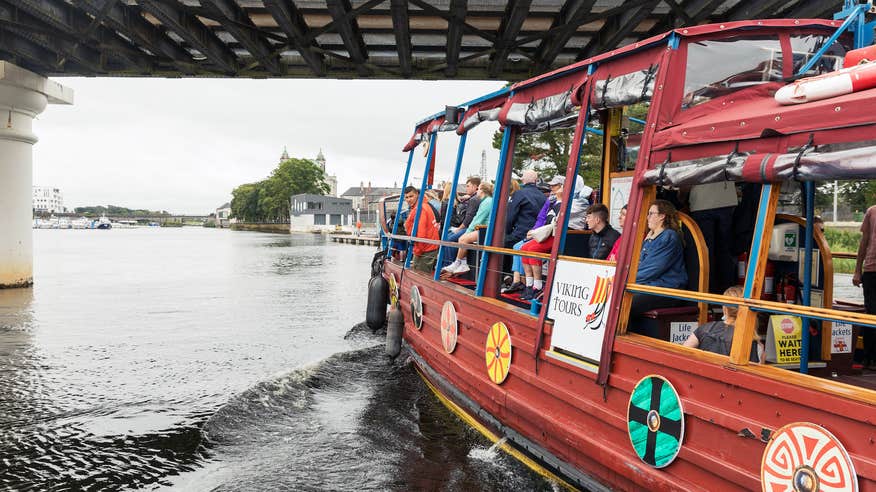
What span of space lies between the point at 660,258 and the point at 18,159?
63.1 feet

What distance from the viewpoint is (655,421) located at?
441cm

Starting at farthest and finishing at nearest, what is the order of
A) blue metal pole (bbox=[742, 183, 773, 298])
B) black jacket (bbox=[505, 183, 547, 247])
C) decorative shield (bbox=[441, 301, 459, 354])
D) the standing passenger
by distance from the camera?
black jacket (bbox=[505, 183, 547, 247])
decorative shield (bbox=[441, 301, 459, 354])
the standing passenger
blue metal pole (bbox=[742, 183, 773, 298])

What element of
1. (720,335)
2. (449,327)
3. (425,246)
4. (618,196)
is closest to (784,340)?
(720,335)

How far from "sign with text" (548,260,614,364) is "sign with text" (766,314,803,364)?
1098 mm

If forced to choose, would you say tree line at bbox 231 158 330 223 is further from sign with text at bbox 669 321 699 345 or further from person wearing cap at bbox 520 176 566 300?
sign with text at bbox 669 321 699 345

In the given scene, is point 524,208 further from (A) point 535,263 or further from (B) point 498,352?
(B) point 498,352

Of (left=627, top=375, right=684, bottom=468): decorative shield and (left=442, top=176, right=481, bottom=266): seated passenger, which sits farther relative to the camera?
(left=442, top=176, right=481, bottom=266): seated passenger

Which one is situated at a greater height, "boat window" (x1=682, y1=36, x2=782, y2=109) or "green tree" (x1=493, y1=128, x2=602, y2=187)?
"green tree" (x1=493, y1=128, x2=602, y2=187)

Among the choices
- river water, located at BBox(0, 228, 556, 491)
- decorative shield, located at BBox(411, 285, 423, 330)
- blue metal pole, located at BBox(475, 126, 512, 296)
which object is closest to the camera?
river water, located at BBox(0, 228, 556, 491)

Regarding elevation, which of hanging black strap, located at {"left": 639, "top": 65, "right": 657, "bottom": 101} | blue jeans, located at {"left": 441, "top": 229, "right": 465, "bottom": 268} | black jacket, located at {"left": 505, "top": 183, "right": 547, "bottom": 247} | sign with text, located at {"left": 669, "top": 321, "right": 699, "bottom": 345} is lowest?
sign with text, located at {"left": 669, "top": 321, "right": 699, "bottom": 345}

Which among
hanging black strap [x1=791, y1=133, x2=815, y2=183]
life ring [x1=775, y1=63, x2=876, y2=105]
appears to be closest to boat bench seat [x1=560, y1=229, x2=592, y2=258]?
life ring [x1=775, y1=63, x2=876, y2=105]

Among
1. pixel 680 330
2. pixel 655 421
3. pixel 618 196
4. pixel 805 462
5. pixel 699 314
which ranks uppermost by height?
pixel 618 196

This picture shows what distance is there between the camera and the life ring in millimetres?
3516

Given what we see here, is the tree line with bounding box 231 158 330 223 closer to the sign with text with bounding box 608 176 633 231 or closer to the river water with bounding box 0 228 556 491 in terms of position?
the river water with bounding box 0 228 556 491
